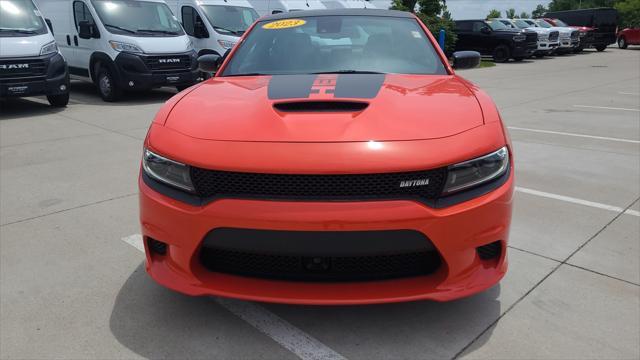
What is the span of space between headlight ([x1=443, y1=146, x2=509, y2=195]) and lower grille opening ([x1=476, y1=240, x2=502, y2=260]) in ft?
0.96

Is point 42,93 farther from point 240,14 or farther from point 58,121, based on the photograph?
point 240,14

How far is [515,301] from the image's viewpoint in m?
2.63

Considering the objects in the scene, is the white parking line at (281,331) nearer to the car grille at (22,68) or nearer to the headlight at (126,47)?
the car grille at (22,68)

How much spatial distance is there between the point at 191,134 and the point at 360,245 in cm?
88

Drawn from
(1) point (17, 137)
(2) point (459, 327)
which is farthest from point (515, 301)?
(1) point (17, 137)

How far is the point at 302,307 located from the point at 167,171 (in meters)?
0.95

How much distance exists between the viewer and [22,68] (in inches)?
323

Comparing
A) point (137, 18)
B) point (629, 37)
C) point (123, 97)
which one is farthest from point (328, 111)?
point (629, 37)

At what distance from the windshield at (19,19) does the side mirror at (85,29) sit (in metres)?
1.14

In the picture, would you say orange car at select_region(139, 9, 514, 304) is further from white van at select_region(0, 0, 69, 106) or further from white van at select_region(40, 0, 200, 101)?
white van at select_region(40, 0, 200, 101)

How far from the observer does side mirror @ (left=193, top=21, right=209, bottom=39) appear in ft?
38.5

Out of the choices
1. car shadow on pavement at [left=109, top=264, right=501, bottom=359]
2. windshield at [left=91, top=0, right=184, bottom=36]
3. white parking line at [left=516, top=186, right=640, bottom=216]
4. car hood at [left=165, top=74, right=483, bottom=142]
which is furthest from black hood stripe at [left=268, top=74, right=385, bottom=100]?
windshield at [left=91, top=0, right=184, bottom=36]

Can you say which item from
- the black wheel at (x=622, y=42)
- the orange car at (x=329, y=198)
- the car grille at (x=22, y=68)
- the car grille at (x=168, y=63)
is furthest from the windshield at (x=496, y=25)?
the orange car at (x=329, y=198)

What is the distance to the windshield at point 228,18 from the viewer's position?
461 inches
